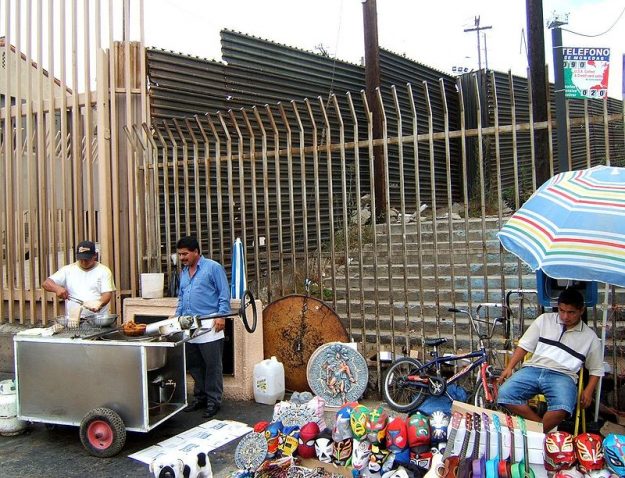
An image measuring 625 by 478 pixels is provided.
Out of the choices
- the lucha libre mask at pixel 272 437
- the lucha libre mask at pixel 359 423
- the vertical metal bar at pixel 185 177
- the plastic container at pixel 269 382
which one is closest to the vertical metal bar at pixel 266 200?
the plastic container at pixel 269 382

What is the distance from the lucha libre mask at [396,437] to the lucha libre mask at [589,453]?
3.33 feet

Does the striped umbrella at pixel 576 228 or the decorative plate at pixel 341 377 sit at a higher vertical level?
the striped umbrella at pixel 576 228

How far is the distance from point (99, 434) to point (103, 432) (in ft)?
0.18

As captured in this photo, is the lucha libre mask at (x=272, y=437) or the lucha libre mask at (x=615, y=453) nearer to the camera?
the lucha libre mask at (x=615, y=453)

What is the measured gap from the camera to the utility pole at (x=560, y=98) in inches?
181

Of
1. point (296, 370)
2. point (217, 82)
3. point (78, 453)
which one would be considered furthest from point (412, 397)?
point (217, 82)

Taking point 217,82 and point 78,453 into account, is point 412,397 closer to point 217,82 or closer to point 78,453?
point 78,453

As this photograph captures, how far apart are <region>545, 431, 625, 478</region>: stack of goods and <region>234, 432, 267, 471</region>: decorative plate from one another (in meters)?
1.78

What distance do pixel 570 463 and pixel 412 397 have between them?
2.45m

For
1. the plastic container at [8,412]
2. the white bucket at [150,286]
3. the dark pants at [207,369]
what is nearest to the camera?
the plastic container at [8,412]

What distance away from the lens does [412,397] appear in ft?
18.4

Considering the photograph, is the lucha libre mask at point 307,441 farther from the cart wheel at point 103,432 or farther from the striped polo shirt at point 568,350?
the striped polo shirt at point 568,350

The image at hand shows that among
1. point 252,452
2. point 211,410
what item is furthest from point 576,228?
point 211,410

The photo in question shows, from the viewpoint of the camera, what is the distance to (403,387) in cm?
561
